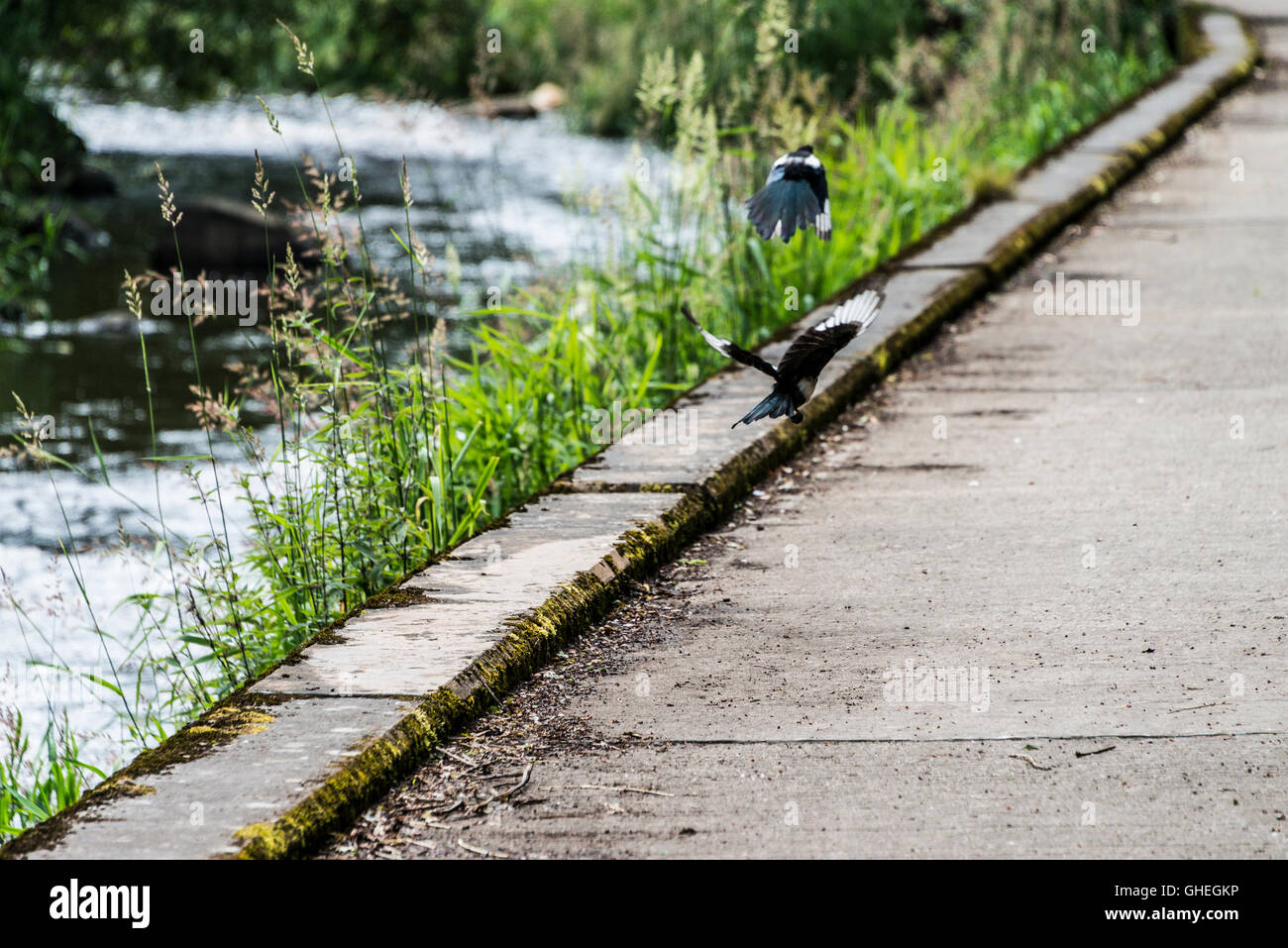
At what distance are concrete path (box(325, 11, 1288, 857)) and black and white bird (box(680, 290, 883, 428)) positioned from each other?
48 centimetres

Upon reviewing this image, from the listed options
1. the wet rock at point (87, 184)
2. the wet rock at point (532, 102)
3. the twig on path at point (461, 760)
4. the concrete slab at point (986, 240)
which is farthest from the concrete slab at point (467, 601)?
the wet rock at point (532, 102)

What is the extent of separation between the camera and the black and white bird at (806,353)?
3004 mm

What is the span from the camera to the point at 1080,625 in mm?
3201

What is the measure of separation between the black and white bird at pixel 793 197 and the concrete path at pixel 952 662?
0.80 m

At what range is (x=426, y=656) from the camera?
2.93 meters

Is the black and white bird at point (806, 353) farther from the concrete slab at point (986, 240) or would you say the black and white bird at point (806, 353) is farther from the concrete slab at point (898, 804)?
the concrete slab at point (986, 240)

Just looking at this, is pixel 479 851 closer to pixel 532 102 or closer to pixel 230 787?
pixel 230 787

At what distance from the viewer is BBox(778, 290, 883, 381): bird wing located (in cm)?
303

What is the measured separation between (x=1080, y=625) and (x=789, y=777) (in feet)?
3.03

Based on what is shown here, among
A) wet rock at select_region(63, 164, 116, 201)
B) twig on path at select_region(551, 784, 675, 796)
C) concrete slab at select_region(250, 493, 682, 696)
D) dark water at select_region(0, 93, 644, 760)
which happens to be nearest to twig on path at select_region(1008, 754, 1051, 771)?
twig on path at select_region(551, 784, 675, 796)

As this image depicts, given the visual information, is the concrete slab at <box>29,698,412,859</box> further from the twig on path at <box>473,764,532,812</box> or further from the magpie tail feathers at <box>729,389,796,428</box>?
the magpie tail feathers at <box>729,389,796,428</box>

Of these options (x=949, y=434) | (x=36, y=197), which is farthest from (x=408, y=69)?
(x=949, y=434)
